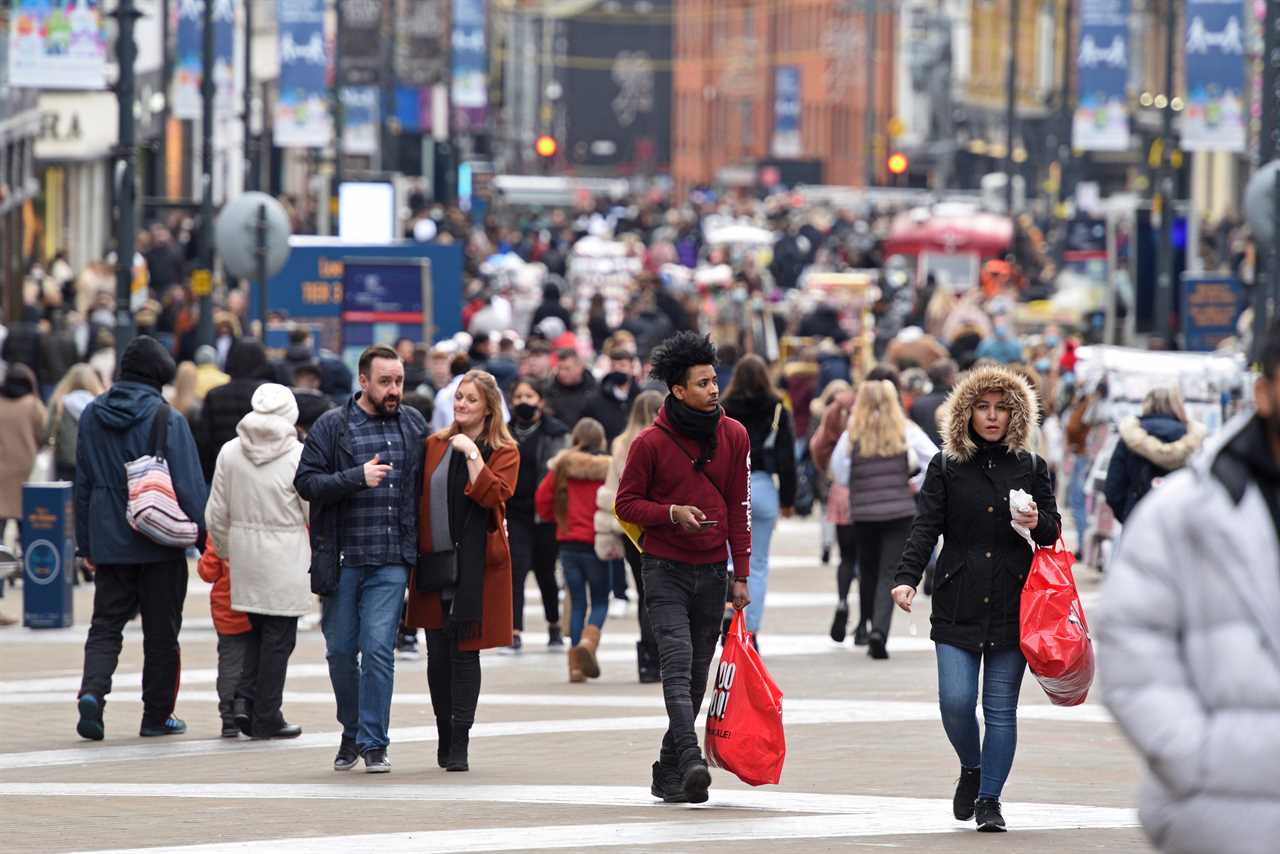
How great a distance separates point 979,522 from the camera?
30.6 feet

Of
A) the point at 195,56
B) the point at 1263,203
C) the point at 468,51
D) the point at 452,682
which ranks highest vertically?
the point at 468,51

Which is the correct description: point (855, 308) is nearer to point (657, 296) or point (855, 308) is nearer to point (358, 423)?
point (657, 296)

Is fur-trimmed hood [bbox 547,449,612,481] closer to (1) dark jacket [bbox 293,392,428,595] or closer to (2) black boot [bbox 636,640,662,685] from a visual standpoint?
(2) black boot [bbox 636,640,662,685]

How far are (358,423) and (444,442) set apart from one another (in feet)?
1.11

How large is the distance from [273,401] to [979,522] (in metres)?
3.61

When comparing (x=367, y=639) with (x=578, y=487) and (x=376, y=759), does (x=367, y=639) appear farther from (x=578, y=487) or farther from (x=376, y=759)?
(x=578, y=487)

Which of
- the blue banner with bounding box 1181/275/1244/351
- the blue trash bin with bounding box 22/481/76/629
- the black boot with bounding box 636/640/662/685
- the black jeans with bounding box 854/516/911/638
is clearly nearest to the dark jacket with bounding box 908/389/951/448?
the black jeans with bounding box 854/516/911/638

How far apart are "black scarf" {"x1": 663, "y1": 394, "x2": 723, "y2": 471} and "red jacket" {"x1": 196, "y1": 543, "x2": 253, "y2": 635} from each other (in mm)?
2688

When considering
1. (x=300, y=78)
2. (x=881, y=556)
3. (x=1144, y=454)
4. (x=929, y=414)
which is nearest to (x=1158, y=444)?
(x=1144, y=454)

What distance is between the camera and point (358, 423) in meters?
10.8

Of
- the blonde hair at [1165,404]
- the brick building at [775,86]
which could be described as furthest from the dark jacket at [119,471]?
the brick building at [775,86]

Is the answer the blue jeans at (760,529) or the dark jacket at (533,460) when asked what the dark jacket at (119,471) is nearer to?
the dark jacket at (533,460)

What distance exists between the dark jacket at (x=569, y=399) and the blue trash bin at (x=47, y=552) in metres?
3.13

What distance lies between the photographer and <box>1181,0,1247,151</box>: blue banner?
99.6 feet
